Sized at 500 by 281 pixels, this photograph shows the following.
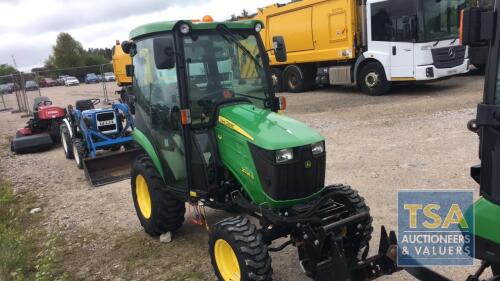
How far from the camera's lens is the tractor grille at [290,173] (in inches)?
133

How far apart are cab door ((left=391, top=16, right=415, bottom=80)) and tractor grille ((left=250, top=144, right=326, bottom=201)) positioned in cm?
954

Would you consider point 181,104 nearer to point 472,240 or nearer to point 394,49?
point 472,240

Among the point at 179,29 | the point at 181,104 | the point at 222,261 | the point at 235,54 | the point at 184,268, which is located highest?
the point at 179,29

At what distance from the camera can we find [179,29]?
3.83m

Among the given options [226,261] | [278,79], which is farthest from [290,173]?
[278,79]

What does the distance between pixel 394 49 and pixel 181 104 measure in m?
9.91

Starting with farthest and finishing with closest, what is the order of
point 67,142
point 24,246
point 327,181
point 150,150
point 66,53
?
point 66,53, point 67,142, point 327,181, point 24,246, point 150,150

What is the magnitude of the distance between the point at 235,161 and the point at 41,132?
334 inches

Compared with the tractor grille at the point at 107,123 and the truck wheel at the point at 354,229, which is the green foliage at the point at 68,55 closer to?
the tractor grille at the point at 107,123

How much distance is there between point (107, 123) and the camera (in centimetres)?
837

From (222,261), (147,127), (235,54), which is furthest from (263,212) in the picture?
(147,127)

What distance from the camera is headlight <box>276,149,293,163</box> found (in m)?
3.36

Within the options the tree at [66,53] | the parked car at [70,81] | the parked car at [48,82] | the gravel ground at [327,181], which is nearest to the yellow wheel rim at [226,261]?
the gravel ground at [327,181]

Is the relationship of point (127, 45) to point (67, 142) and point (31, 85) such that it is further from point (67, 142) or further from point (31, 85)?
point (31, 85)
